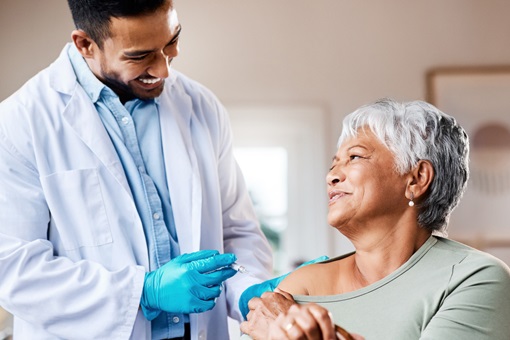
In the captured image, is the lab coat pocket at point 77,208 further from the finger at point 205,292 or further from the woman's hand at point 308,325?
the woman's hand at point 308,325

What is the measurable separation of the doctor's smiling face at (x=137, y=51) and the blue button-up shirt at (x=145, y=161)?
5 cm

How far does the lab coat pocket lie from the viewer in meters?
1.72

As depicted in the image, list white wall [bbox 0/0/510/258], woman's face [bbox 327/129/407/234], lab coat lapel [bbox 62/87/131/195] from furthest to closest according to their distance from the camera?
white wall [bbox 0/0/510/258], lab coat lapel [bbox 62/87/131/195], woman's face [bbox 327/129/407/234]

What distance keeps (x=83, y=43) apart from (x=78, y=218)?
0.43 m

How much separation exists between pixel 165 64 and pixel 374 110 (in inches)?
20.1

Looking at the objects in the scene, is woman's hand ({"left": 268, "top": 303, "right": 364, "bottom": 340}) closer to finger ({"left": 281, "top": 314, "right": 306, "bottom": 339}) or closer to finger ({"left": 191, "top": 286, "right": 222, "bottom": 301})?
finger ({"left": 281, "top": 314, "right": 306, "bottom": 339})

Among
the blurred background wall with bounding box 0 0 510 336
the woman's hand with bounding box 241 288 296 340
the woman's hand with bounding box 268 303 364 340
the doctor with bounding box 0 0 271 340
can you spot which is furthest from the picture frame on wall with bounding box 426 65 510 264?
the woman's hand with bounding box 268 303 364 340

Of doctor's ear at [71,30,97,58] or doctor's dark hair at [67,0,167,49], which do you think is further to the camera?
doctor's ear at [71,30,97,58]

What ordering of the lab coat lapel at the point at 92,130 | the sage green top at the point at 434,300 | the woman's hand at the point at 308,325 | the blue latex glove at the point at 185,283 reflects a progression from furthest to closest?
the lab coat lapel at the point at 92,130
the blue latex glove at the point at 185,283
the sage green top at the point at 434,300
the woman's hand at the point at 308,325

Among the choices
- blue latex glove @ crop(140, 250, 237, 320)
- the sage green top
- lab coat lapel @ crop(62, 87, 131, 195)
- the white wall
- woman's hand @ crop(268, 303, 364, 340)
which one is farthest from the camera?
the white wall

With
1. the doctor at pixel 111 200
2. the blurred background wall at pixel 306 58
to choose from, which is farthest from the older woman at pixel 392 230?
the blurred background wall at pixel 306 58

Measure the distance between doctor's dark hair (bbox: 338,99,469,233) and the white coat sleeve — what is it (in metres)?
0.64

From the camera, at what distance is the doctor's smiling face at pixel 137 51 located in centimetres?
168

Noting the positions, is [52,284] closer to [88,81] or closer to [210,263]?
[210,263]
